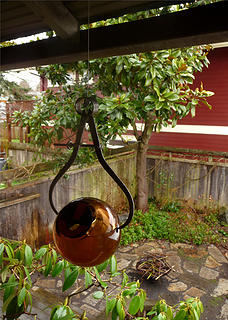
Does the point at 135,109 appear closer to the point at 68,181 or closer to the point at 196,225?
the point at 68,181

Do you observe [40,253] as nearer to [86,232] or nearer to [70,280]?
[70,280]

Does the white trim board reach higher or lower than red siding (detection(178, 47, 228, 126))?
lower

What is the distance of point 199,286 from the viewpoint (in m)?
3.78

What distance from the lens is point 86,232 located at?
1.04 meters

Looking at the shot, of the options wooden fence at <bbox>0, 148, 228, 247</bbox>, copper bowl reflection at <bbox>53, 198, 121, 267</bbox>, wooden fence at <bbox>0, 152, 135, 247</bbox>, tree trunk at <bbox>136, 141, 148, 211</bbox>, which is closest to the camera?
copper bowl reflection at <bbox>53, 198, 121, 267</bbox>

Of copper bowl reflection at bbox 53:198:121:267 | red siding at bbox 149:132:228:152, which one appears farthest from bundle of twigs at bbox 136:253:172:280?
red siding at bbox 149:132:228:152

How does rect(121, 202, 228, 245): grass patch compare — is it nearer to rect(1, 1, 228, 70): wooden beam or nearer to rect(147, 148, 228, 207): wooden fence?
rect(147, 148, 228, 207): wooden fence

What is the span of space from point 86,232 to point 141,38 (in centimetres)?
121

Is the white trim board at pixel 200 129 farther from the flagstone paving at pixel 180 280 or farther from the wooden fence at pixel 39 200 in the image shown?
the flagstone paving at pixel 180 280

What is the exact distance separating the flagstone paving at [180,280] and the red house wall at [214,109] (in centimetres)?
295

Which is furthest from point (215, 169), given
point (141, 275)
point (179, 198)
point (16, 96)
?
point (16, 96)

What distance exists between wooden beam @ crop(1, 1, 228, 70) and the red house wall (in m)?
5.48

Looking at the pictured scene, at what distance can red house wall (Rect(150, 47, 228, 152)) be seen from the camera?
21.5 ft

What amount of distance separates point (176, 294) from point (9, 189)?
2666 mm
